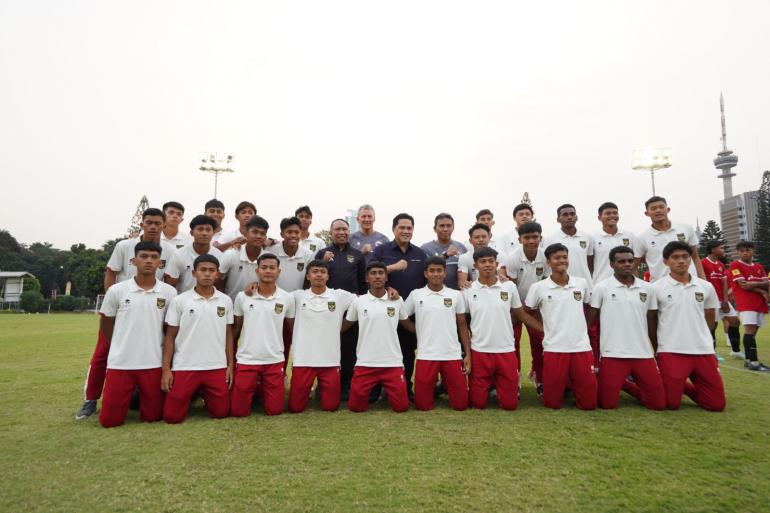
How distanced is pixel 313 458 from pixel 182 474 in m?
0.92

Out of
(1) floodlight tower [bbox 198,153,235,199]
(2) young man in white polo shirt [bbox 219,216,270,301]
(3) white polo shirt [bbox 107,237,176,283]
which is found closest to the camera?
(3) white polo shirt [bbox 107,237,176,283]

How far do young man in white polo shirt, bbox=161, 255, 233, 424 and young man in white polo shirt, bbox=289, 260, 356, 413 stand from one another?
751 millimetres

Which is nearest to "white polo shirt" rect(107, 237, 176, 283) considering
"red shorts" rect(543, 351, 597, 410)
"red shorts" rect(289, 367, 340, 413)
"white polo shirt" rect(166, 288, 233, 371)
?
"white polo shirt" rect(166, 288, 233, 371)

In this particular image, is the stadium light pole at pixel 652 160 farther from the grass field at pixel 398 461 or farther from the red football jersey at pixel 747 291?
the grass field at pixel 398 461

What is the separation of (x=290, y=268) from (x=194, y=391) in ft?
6.13

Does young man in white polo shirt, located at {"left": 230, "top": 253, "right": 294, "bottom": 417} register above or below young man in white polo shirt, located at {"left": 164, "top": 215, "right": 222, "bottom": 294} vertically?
below

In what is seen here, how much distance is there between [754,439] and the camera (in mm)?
3666

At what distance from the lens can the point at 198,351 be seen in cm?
457

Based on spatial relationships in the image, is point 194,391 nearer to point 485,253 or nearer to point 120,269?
point 120,269

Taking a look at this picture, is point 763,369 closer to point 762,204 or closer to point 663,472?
point 663,472

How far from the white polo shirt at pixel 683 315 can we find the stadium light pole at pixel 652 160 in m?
29.5

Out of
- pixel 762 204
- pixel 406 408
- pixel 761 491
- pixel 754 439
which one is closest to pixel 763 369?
pixel 754 439

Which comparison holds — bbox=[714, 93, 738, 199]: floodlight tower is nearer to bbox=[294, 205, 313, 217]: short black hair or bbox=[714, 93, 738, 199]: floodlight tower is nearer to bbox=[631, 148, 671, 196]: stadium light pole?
bbox=[631, 148, 671, 196]: stadium light pole

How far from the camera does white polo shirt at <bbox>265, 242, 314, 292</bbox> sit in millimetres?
5629
